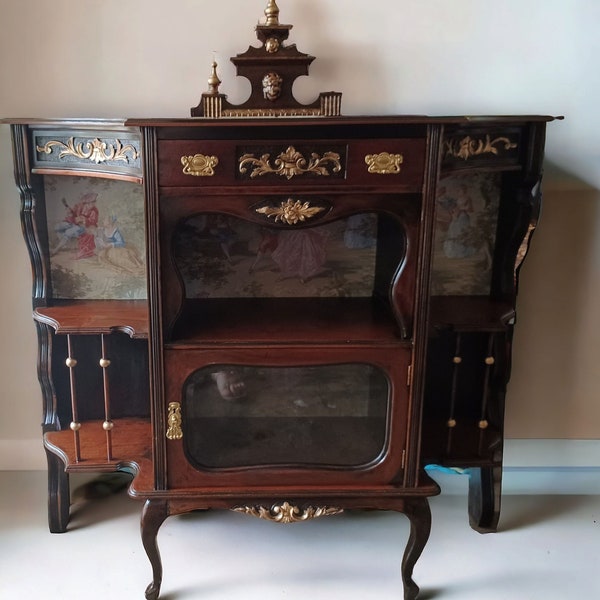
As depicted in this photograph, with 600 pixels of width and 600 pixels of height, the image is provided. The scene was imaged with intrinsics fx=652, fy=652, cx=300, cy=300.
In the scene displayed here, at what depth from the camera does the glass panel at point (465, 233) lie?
5.02 feet

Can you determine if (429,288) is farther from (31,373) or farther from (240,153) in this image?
(31,373)

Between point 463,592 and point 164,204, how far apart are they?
1.02 metres

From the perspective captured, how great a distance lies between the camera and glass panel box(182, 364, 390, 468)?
4.13ft

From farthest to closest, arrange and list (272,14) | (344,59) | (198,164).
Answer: (344,59)
(272,14)
(198,164)

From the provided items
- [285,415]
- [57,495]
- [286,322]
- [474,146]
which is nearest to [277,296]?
[286,322]

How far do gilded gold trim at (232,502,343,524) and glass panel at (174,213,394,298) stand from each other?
48 cm

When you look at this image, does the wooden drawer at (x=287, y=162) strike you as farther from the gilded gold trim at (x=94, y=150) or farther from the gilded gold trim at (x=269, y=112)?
the gilded gold trim at (x=269, y=112)

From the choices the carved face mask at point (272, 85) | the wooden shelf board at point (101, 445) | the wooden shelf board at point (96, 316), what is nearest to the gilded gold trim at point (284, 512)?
the wooden shelf board at point (101, 445)

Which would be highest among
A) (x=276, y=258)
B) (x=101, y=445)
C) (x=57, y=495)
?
(x=276, y=258)

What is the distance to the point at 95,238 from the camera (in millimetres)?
1540

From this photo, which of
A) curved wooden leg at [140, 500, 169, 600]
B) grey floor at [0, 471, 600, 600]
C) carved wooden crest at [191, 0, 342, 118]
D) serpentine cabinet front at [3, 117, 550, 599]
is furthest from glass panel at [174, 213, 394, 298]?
grey floor at [0, 471, 600, 600]

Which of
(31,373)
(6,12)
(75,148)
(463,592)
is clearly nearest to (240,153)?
(75,148)

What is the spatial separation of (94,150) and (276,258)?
473 mm

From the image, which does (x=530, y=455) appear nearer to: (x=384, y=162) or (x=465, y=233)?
(x=465, y=233)
